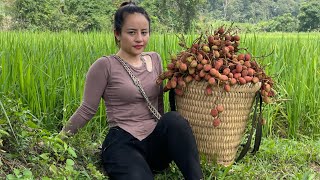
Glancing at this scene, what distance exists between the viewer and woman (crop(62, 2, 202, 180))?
6.07ft

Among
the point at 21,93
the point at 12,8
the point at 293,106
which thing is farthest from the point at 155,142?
the point at 12,8

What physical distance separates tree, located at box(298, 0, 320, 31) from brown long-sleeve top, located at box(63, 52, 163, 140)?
2244 cm

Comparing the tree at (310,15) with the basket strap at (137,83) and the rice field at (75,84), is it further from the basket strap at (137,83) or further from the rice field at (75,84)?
the basket strap at (137,83)

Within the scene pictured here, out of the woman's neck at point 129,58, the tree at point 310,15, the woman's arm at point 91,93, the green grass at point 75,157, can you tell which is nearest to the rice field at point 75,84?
the green grass at point 75,157

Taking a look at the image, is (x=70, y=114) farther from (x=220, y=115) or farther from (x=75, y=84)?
(x=220, y=115)

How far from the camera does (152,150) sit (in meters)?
1.95

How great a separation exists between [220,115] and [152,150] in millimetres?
349

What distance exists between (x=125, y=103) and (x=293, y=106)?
1.58 metres

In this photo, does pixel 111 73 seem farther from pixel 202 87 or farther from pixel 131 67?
pixel 202 87

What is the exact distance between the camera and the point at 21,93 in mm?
2648

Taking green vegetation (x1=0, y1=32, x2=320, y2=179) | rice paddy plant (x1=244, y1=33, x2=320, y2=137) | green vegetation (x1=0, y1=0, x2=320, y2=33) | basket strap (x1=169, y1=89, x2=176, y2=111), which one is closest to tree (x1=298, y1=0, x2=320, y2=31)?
green vegetation (x1=0, y1=0, x2=320, y2=33)

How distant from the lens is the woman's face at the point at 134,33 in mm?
1932

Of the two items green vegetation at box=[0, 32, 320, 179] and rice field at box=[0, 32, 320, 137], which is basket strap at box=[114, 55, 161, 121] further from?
rice field at box=[0, 32, 320, 137]

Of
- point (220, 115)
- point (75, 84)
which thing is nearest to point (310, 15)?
Result: point (75, 84)
